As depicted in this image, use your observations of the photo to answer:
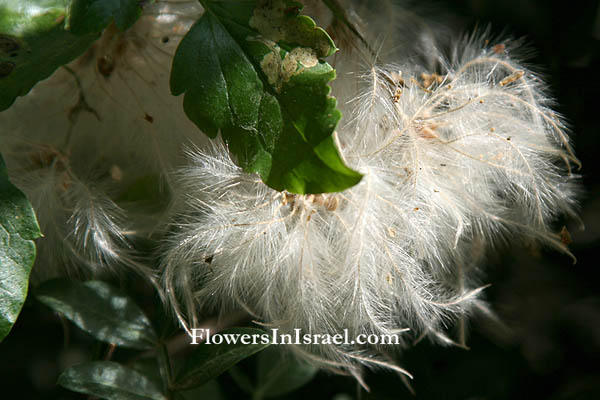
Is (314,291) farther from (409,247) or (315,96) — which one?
(315,96)

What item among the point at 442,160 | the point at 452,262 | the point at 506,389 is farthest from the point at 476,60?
the point at 506,389

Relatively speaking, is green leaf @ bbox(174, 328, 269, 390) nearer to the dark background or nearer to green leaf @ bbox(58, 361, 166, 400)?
green leaf @ bbox(58, 361, 166, 400)

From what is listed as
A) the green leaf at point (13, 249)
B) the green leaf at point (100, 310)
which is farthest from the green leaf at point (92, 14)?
the green leaf at point (100, 310)

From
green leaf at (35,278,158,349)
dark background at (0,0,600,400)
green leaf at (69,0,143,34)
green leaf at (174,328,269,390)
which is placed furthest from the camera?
dark background at (0,0,600,400)

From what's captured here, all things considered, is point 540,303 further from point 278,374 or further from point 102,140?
point 102,140

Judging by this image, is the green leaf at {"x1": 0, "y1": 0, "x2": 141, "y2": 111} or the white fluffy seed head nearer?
the green leaf at {"x1": 0, "y1": 0, "x2": 141, "y2": 111}

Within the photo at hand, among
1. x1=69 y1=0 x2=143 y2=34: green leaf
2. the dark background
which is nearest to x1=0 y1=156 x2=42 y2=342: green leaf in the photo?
x1=69 y1=0 x2=143 y2=34: green leaf
